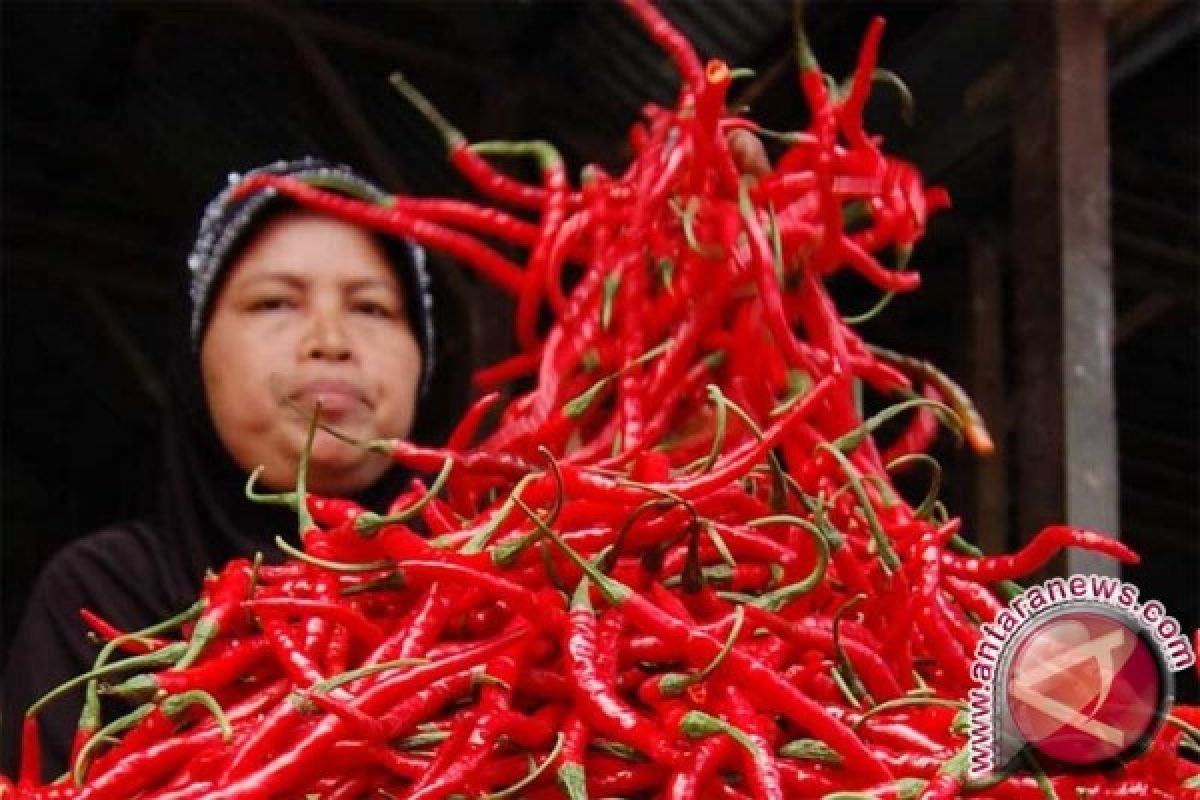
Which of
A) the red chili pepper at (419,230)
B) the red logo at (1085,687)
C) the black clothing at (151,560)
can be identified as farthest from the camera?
the black clothing at (151,560)

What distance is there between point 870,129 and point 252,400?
2.17m

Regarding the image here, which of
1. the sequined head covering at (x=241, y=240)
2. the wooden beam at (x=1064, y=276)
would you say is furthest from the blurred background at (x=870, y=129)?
the sequined head covering at (x=241, y=240)

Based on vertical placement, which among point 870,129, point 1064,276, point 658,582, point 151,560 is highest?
point 870,129

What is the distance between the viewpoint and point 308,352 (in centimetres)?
175

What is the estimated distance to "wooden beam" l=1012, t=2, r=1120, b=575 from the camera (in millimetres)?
2262

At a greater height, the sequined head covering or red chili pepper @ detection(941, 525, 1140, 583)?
the sequined head covering

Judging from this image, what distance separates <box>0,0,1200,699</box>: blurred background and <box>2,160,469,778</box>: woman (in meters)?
0.19

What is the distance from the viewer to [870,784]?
3.15 feet

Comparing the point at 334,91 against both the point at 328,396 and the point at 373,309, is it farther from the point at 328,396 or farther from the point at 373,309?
the point at 328,396

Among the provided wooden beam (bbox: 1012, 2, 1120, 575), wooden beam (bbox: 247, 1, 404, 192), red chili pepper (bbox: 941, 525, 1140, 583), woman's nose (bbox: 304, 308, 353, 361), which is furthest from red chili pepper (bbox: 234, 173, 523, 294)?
wooden beam (bbox: 247, 1, 404, 192)

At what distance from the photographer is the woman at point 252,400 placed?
1.74m

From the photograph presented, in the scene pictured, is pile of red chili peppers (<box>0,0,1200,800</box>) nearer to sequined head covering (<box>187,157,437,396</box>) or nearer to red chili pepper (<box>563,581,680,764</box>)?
red chili pepper (<box>563,581,680,764</box>)

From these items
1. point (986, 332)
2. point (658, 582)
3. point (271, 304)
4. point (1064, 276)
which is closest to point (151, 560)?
point (271, 304)

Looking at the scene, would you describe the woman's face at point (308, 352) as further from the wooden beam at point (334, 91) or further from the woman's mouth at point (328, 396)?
the wooden beam at point (334, 91)
